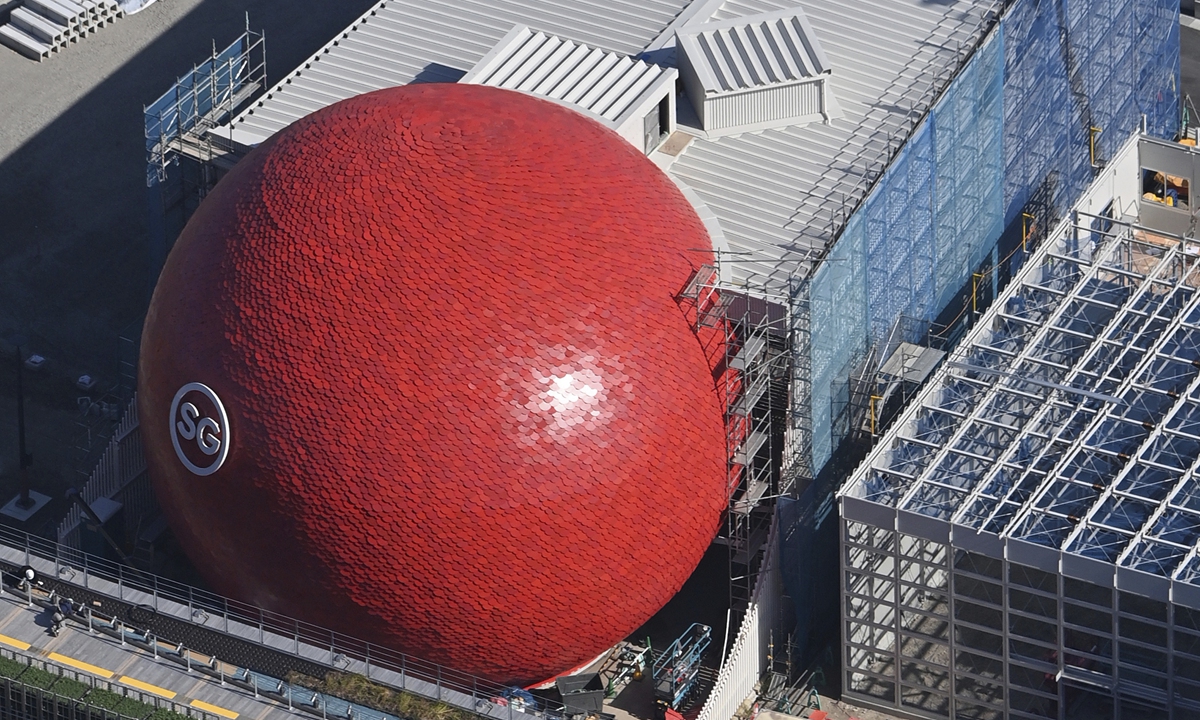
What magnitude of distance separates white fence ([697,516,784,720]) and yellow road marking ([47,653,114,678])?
15.9 m

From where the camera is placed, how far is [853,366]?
81.7 meters

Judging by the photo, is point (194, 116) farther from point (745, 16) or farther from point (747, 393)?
point (747, 393)

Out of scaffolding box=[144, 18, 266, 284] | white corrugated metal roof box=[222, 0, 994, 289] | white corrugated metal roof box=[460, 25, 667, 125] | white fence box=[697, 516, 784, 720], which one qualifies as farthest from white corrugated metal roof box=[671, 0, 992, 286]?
scaffolding box=[144, 18, 266, 284]

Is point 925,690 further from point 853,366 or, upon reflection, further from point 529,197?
point 529,197

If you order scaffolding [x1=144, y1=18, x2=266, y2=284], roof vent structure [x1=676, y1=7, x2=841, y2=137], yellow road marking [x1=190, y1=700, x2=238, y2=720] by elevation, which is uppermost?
roof vent structure [x1=676, y1=7, x2=841, y2=137]

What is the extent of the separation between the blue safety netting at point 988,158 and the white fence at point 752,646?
319cm

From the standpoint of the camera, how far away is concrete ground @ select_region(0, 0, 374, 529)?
9144 centimetres

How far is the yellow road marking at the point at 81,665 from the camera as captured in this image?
7525cm

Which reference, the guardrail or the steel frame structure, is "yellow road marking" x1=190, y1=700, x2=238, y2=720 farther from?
the steel frame structure

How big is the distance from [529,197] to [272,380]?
809 centimetres

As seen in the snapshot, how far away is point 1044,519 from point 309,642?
19.8 metres

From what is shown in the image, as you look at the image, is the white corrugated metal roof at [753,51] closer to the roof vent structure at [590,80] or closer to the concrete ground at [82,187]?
the roof vent structure at [590,80]

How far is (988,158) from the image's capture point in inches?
3492

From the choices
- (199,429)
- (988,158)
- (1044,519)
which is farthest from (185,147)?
(1044,519)
